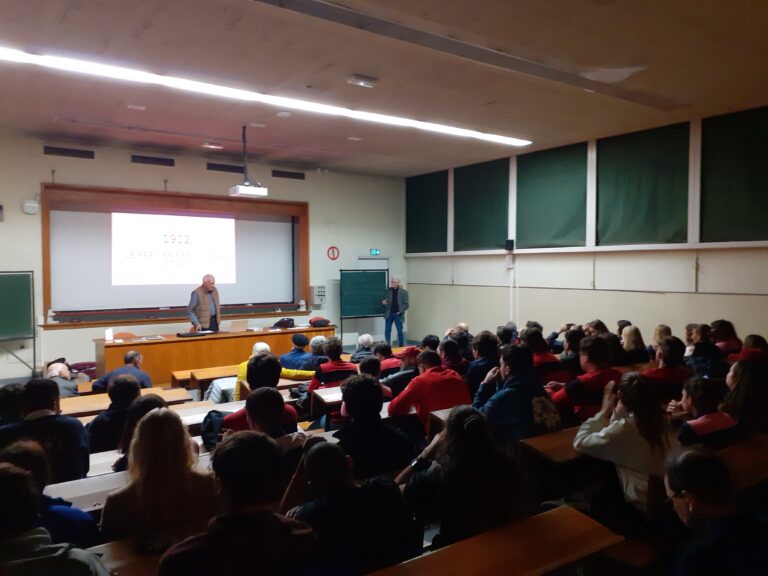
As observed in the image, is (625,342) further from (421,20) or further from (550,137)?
(550,137)

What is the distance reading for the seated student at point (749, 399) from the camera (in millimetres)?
2545

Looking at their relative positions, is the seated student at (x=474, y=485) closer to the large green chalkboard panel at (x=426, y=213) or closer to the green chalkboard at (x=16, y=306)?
the green chalkboard at (x=16, y=306)

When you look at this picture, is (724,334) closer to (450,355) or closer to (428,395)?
(450,355)

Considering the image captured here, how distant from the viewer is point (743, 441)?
8.28 feet

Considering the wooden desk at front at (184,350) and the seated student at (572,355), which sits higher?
the seated student at (572,355)

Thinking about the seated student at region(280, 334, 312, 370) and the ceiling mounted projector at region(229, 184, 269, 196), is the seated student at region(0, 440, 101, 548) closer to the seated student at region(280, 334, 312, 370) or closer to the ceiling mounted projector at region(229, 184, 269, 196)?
the seated student at region(280, 334, 312, 370)

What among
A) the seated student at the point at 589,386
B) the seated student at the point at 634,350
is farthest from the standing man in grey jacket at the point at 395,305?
the seated student at the point at 589,386

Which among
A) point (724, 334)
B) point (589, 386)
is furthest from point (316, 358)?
point (724, 334)

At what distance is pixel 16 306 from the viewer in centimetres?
682

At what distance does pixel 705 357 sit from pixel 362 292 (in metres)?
6.39

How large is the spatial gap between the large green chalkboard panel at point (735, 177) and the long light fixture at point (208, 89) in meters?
2.54

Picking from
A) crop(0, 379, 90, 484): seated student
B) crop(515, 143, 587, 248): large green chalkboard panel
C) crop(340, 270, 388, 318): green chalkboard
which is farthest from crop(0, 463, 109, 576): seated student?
crop(340, 270, 388, 318): green chalkboard

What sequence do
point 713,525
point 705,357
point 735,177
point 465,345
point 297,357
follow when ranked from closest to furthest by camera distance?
point 713,525
point 705,357
point 465,345
point 297,357
point 735,177

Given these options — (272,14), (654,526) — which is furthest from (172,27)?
(654,526)
